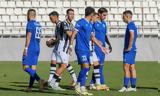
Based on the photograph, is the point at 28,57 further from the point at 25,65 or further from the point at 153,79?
the point at 153,79

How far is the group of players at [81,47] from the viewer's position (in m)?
12.1

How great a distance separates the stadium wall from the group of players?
1371 centimetres

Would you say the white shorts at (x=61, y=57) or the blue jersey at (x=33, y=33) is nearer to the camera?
the blue jersey at (x=33, y=33)

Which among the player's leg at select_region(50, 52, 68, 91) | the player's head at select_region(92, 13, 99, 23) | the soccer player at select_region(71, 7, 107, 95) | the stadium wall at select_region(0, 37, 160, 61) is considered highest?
the player's head at select_region(92, 13, 99, 23)

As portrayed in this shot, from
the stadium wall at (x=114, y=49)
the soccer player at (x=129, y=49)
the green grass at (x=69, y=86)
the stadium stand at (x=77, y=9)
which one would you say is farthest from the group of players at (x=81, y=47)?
the stadium stand at (x=77, y=9)

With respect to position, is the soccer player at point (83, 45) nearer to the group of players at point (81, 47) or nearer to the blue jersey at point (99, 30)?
the group of players at point (81, 47)

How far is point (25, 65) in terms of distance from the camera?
12.8 m

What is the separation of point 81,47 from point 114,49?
16.2 meters

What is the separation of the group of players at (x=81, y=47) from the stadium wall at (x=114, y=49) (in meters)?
13.7

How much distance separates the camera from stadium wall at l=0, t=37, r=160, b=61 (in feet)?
91.5

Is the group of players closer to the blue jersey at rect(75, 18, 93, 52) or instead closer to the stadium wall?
the blue jersey at rect(75, 18, 93, 52)

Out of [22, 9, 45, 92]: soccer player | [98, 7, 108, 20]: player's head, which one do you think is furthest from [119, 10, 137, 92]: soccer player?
[22, 9, 45, 92]: soccer player

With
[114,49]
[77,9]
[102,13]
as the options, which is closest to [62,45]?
[102,13]

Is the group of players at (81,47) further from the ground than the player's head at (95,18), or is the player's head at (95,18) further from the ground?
the player's head at (95,18)
